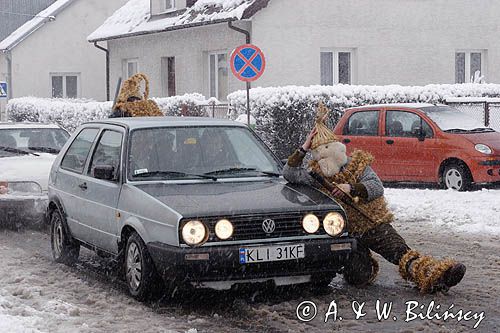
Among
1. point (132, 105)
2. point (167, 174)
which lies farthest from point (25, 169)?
point (167, 174)

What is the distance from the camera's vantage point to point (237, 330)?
7.32 meters

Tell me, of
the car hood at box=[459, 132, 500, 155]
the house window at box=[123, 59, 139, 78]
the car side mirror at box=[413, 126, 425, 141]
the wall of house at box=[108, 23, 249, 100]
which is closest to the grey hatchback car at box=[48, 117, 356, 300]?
the car hood at box=[459, 132, 500, 155]

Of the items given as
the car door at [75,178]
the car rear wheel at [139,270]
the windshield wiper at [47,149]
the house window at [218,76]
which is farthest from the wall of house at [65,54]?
the car rear wheel at [139,270]

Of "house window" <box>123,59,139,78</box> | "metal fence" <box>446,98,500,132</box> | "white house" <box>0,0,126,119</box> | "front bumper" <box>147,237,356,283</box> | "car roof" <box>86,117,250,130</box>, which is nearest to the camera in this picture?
"front bumper" <box>147,237,356,283</box>

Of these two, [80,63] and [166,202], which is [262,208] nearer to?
[166,202]

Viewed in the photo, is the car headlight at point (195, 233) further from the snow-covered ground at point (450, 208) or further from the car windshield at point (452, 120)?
the car windshield at point (452, 120)

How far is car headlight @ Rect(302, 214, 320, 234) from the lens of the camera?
8023mm

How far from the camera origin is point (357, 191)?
866cm

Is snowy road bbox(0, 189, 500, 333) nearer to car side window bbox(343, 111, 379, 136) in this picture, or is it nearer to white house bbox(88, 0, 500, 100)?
car side window bbox(343, 111, 379, 136)

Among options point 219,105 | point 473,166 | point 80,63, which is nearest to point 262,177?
point 473,166

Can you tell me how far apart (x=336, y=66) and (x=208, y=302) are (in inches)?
767

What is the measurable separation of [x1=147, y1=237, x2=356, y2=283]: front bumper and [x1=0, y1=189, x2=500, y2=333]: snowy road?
0.89 ft

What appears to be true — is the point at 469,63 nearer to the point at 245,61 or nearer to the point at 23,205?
the point at 245,61

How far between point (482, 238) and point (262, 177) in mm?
4178
